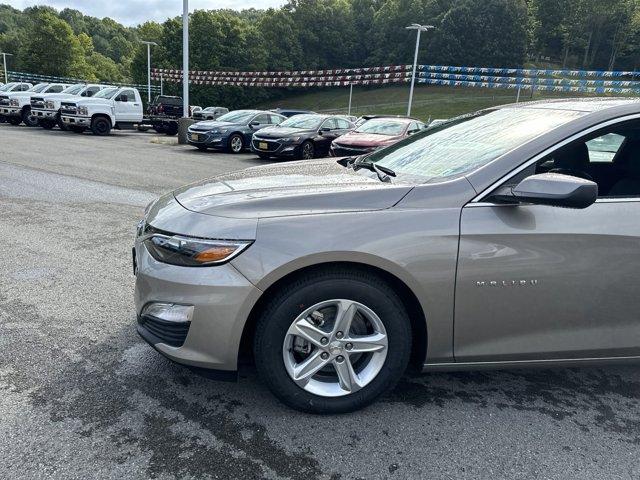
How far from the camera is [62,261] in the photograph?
4.78m

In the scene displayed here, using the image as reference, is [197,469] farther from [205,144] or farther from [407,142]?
[205,144]

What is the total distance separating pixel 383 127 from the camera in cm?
1390

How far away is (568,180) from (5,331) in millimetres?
3503

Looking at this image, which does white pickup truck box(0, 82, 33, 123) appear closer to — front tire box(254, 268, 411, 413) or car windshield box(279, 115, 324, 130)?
car windshield box(279, 115, 324, 130)

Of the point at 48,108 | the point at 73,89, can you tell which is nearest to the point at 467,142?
the point at 48,108

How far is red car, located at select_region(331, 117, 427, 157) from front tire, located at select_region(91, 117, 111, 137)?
11.2 meters

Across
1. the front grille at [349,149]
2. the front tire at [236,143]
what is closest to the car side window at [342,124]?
the front tire at [236,143]

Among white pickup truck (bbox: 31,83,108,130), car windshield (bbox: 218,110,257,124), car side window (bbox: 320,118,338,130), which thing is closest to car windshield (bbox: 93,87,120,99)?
white pickup truck (bbox: 31,83,108,130)

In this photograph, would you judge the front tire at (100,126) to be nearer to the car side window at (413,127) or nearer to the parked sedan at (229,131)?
the parked sedan at (229,131)

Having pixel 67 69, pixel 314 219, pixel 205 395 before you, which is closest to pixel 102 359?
pixel 205 395

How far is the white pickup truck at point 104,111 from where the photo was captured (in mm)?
19406

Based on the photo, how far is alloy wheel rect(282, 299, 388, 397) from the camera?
2.47 metres

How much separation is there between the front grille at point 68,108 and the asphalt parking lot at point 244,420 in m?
17.7

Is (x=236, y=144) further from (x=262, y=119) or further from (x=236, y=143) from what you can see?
Result: (x=262, y=119)
